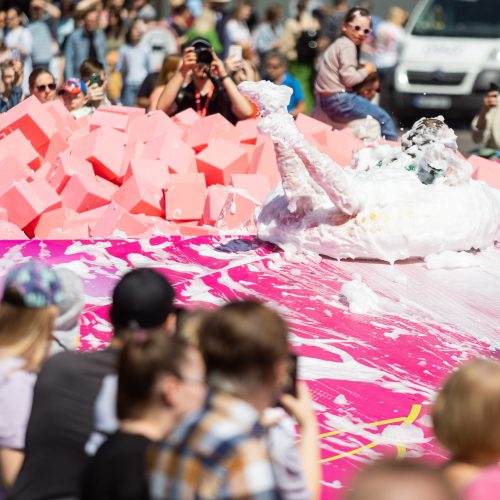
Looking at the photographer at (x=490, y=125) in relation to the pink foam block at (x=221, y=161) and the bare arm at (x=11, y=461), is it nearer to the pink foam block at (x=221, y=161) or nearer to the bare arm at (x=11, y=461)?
the pink foam block at (x=221, y=161)

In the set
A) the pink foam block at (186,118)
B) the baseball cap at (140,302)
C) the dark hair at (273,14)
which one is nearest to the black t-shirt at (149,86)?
the pink foam block at (186,118)

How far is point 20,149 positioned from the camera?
708 centimetres

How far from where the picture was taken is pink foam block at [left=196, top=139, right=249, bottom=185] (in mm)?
6895

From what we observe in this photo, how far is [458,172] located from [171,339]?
136 inches

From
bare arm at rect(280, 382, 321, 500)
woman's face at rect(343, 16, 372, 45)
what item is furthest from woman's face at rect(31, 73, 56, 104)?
bare arm at rect(280, 382, 321, 500)

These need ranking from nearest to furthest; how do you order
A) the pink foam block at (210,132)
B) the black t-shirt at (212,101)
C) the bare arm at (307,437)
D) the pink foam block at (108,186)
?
the bare arm at (307,437) → the pink foam block at (108,186) → the pink foam block at (210,132) → the black t-shirt at (212,101)

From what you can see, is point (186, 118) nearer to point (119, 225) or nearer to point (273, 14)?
point (119, 225)

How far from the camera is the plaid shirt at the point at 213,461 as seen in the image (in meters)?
2.22

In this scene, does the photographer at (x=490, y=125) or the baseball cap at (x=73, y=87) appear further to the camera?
the photographer at (x=490, y=125)

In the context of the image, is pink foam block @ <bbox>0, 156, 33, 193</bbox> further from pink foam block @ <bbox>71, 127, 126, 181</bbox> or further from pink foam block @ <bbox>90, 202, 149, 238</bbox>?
pink foam block @ <bbox>90, 202, 149, 238</bbox>

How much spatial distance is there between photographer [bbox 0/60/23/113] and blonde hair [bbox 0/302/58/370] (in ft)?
18.7

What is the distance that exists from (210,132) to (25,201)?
1359 mm

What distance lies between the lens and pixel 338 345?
472 centimetres

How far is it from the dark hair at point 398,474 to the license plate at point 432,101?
461 inches
